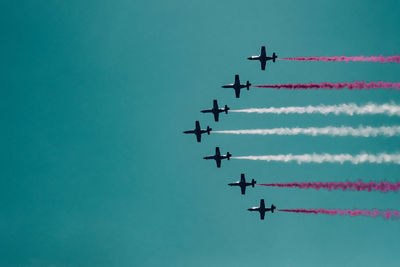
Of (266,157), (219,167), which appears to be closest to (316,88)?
(266,157)

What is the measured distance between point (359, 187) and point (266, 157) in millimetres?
15397

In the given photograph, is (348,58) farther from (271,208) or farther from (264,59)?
(271,208)

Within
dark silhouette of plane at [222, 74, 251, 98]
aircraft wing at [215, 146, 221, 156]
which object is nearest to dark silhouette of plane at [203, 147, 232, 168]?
aircraft wing at [215, 146, 221, 156]

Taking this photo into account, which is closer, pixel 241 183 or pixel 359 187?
pixel 359 187

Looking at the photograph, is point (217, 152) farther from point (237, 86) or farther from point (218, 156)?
point (237, 86)

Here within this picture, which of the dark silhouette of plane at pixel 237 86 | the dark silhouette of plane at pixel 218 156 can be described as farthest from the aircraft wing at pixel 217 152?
the dark silhouette of plane at pixel 237 86

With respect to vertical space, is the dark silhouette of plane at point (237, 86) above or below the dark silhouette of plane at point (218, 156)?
above

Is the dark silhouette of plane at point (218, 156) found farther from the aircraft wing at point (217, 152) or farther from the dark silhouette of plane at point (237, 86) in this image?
the dark silhouette of plane at point (237, 86)

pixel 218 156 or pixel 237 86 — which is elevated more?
pixel 237 86

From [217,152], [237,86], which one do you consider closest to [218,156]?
[217,152]

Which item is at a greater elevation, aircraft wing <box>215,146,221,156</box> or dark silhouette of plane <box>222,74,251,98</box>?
dark silhouette of plane <box>222,74,251,98</box>

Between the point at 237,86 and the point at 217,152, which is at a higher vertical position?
the point at 237,86

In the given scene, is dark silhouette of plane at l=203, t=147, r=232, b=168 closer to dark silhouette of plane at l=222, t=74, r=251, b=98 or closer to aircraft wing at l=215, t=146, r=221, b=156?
aircraft wing at l=215, t=146, r=221, b=156

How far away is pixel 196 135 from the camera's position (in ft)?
340
